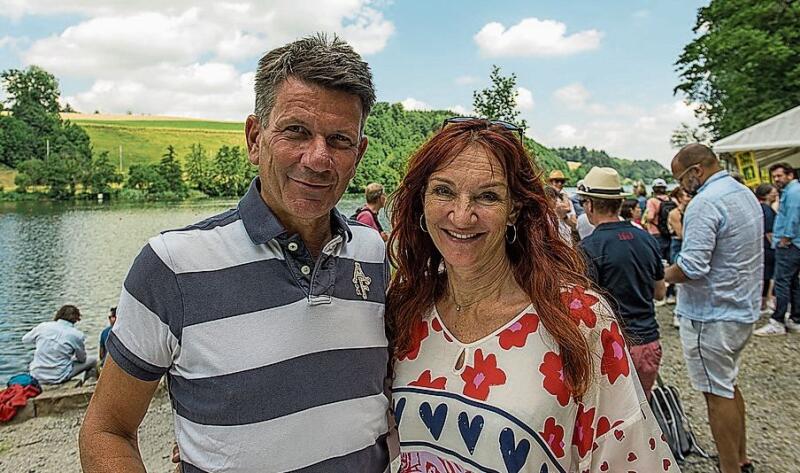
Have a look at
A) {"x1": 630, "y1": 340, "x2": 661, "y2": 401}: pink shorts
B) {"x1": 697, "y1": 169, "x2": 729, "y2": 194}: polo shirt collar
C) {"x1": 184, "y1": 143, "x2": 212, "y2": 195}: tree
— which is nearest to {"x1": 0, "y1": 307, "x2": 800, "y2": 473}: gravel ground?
{"x1": 630, "y1": 340, "x2": 661, "y2": 401}: pink shorts

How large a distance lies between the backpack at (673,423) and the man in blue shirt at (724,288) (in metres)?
0.41

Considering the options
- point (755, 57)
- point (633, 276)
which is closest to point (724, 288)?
point (633, 276)

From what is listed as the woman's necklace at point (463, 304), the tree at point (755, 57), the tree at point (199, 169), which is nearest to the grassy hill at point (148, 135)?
the tree at point (199, 169)

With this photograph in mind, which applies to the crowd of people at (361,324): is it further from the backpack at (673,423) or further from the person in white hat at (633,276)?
the backpack at (673,423)

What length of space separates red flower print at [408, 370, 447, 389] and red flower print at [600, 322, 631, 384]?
1.62 feet

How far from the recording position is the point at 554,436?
5.58 ft

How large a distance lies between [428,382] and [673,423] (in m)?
3.58

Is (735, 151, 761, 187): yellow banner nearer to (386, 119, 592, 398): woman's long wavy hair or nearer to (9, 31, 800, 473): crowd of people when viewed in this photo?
(386, 119, 592, 398): woman's long wavy hair

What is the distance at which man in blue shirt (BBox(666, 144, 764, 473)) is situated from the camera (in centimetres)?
399

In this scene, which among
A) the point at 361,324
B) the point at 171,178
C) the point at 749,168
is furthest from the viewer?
the point at 171,178

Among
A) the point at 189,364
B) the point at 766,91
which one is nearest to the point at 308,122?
the point at 189,364

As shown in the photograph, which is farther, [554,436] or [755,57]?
[755,57]

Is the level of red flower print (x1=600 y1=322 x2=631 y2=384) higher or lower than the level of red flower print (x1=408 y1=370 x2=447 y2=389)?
higher

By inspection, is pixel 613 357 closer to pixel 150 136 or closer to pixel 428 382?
pixel 428 382
